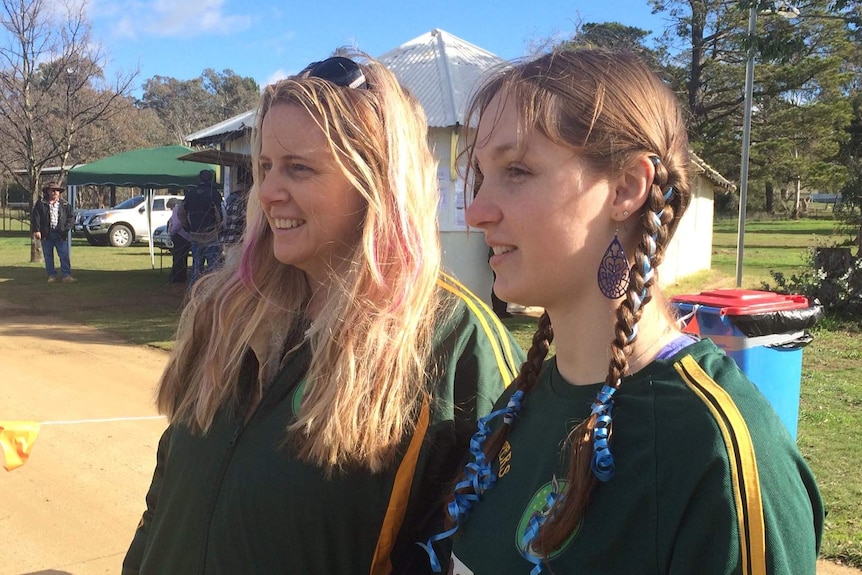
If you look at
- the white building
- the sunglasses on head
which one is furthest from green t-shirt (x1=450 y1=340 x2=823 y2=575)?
the white building

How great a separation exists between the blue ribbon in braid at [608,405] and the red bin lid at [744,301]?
2409 mm

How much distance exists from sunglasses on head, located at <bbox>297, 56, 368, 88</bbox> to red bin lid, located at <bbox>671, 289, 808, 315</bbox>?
2187mm

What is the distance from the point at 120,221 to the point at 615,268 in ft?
91.4

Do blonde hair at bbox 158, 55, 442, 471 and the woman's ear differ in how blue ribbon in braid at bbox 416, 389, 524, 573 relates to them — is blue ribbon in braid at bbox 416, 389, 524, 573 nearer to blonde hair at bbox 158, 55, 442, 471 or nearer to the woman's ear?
blonde hair at bbox 158, 55, 442, 471

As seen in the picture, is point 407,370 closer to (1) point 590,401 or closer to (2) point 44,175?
(1) point 590,401

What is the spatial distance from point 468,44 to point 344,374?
38.3 feet

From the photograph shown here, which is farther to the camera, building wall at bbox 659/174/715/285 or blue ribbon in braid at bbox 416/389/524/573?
building wall at bbox 659/174/715/285

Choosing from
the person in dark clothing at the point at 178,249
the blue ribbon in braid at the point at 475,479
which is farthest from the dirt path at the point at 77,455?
the person in dark clothing at the point at 178,249

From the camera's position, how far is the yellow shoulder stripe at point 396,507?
1574mm

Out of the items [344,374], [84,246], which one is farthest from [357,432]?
[84,246]

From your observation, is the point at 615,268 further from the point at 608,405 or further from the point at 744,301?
the point at 744,301

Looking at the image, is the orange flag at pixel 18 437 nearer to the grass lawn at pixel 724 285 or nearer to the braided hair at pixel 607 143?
the braided hair at pixel 607 143

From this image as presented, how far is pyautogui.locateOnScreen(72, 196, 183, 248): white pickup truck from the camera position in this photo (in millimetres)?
26234

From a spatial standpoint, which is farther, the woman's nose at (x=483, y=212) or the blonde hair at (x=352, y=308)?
the blonde hair at (x=352, y=308)
